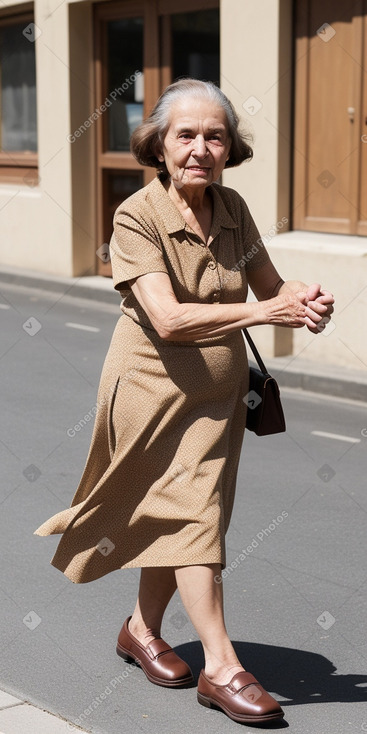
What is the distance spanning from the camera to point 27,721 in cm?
383

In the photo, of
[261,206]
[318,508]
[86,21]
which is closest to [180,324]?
[318,508]

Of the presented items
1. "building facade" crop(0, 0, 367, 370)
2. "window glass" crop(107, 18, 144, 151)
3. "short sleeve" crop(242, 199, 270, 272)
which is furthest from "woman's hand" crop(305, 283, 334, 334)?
"window glass" crop(107, 18, 144, 151)

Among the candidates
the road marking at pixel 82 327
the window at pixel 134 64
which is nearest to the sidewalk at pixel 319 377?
the road marking at pixel 82 327

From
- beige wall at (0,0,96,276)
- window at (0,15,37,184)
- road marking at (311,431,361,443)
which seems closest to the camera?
road marking at (311,431,361,443)

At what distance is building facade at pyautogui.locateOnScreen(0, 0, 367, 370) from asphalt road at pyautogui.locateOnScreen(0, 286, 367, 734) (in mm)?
2120

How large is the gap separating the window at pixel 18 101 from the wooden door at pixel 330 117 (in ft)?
18.4

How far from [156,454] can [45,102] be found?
11.1 metres

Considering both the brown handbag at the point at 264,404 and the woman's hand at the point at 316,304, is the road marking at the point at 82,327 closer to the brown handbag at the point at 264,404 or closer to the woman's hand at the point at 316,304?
the brown handbag at the point at 264,404

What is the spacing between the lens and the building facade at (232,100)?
10.0 metres

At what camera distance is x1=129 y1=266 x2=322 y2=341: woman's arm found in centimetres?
356

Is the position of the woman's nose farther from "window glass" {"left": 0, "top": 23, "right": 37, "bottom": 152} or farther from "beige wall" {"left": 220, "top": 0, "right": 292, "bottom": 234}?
"window glass" {"left": 0, "top": 23, "right": 37, "bottom": 152}

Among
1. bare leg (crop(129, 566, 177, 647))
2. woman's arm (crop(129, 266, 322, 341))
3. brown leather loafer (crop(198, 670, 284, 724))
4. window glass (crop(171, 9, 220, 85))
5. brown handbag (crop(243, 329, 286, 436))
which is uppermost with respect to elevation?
window glass (crop(171, 9, 220, 85))

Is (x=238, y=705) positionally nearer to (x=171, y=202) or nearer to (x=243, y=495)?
(x=171, y=202)

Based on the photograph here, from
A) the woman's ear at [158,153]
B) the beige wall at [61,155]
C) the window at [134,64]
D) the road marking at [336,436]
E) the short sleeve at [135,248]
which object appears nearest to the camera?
the short sleeve at [135,248]
